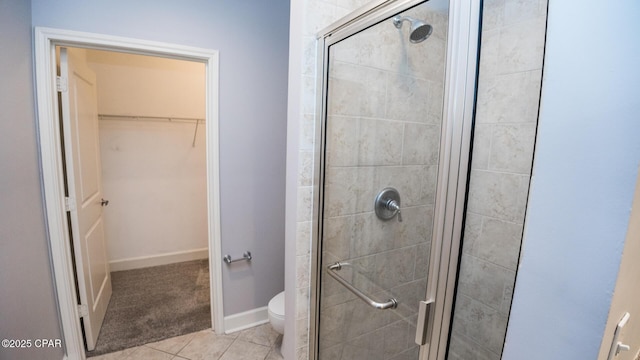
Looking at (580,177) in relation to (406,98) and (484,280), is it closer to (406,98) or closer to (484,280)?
(406,98)

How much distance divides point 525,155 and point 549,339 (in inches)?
40.8

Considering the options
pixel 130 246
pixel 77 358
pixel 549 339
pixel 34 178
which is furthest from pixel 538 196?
pixel 130 246

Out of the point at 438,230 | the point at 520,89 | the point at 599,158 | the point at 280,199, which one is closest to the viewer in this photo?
the point at 599,158

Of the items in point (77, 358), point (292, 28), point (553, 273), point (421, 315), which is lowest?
point (77, 358)

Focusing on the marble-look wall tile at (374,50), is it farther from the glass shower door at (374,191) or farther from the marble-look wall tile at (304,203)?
the marble-look wall tile at (304,203)

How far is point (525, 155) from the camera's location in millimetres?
1241

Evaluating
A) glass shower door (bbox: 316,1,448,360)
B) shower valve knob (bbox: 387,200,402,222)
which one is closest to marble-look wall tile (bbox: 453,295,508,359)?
glass shower door (bbox: 316,1,448,360)

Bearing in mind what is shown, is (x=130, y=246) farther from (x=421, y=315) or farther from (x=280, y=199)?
(x=421, y=315)

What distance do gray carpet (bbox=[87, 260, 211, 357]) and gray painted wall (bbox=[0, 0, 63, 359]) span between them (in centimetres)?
51

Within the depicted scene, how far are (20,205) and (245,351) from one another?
158 centimetres

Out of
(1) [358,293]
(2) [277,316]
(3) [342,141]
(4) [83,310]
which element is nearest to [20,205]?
(4) [83,310]

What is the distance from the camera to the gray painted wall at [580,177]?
368 millimetres

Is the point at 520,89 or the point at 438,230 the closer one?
the point at 438,230

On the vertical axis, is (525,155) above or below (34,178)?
above
